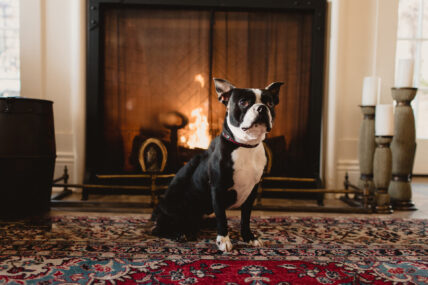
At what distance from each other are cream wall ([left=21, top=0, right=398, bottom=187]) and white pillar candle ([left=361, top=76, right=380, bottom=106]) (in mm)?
245

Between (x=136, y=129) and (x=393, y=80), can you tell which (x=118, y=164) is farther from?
(x=393, y=80)

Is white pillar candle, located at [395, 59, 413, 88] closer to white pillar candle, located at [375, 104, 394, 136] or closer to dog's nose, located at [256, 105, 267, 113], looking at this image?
white pillar candle, located at [375, 104, 394, 136]

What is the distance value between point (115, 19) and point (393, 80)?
7.22 feet

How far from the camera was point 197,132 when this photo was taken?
281 centimetres

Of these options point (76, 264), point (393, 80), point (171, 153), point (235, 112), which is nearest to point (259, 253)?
point (235, 112)

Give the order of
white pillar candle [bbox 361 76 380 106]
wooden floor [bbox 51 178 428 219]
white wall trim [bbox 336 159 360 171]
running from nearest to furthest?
wooden floor [bbox 51 178 428 219], white pillar candle [bbox 361 76 380 106], white wall trim [bbox 336 159 360 171]

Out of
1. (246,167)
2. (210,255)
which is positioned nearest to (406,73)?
(246,167)

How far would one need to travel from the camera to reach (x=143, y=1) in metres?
2.71

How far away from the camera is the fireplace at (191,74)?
275 cm

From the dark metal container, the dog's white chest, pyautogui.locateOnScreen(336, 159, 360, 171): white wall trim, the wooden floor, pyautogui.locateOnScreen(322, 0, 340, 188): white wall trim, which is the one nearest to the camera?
the dog's white chest

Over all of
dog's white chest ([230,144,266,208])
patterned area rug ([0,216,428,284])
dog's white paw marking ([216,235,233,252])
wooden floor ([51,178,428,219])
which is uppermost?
dog's white chest ([230,144,266,208])

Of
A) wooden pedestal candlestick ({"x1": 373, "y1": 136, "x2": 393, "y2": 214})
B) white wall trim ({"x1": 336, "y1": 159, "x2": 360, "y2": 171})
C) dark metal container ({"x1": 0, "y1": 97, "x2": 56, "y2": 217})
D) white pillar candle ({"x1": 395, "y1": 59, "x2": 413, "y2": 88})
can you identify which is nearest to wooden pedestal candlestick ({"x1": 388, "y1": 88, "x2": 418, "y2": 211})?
white pillar candle ({"x1": 395, "y1": 59, "x2": 413, "y2": 88})

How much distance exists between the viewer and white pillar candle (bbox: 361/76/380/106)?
2.51 metres

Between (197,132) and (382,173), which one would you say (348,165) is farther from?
(197,132)
